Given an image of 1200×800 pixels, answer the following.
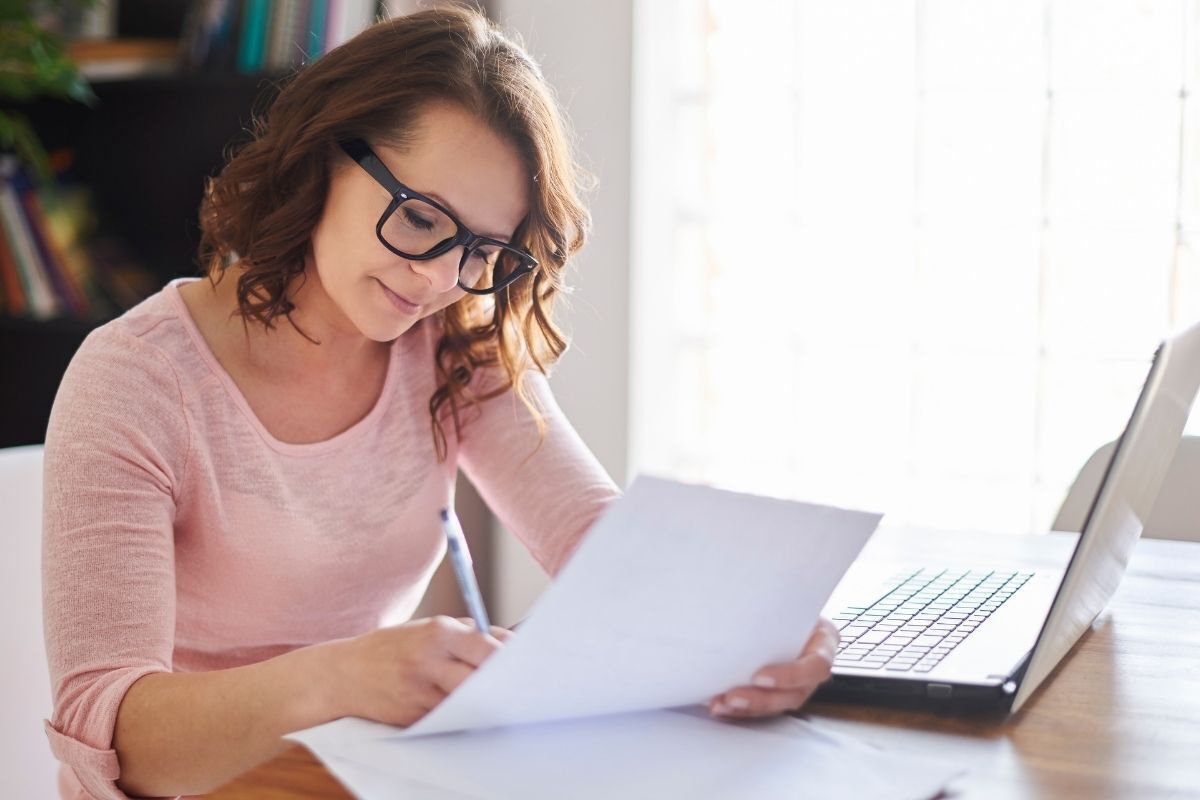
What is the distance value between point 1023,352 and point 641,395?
2.35 feet

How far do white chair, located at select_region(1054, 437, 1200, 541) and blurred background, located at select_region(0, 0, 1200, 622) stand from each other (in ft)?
2.47

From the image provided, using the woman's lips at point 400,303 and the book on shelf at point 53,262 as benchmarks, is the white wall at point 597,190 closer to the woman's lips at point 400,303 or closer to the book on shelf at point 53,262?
the book on shelf at point 53,262

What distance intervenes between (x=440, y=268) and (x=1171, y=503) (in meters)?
0.96

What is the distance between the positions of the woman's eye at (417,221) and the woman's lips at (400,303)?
7 cm

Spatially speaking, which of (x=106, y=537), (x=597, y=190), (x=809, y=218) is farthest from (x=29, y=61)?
(x=106, y=537)

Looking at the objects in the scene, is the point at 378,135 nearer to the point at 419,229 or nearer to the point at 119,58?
the point at 419,229

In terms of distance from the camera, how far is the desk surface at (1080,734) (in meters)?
0.71

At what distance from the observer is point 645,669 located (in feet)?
2.57

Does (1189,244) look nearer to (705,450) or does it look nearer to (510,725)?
(705,450)

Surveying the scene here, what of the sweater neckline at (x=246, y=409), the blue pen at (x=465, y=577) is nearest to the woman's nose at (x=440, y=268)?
the sweater neckline at (x=246, y=409)

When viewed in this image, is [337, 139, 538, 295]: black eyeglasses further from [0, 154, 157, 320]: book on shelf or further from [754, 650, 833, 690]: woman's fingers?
[0, 154, 157, 320]: book on shelf

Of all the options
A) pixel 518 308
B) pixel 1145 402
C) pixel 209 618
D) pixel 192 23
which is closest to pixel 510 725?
pixel 1145 402

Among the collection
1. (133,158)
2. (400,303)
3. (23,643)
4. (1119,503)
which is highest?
(133,158)

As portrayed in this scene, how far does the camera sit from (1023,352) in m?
2.39
